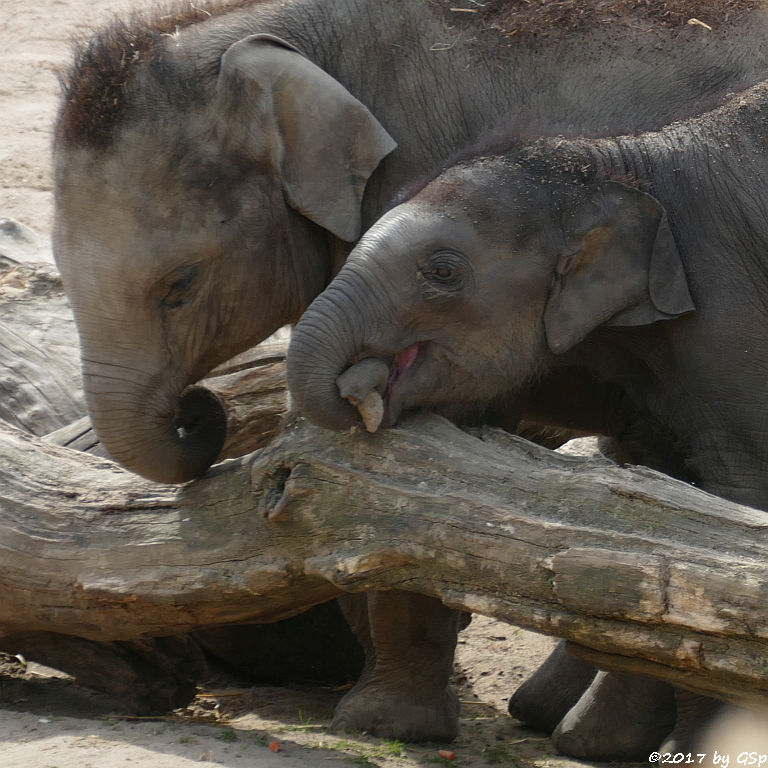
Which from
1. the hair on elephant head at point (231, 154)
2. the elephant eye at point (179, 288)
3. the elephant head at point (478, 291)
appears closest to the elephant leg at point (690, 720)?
the elephant head at point (478, 291)

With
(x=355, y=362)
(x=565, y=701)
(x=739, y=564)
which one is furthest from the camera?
(x=565, y=701)

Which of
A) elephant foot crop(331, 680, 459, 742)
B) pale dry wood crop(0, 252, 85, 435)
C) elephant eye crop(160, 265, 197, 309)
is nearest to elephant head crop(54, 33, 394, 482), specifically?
elephant eye crop(160, 265, 197, 309)

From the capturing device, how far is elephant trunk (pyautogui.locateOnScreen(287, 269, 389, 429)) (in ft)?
12.6

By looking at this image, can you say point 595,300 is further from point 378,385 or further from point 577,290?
point 378,385

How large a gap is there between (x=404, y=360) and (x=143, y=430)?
867 millimetres

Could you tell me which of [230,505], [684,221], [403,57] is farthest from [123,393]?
[684,221]

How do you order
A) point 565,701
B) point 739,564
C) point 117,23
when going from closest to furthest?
point 739,564
point 117,23
point 565,701

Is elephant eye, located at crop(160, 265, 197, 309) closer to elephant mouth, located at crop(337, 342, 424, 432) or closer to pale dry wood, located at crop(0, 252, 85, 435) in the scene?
elephant mouth, located at crop(337, 342, 424, 432)

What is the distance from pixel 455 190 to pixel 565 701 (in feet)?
6.78

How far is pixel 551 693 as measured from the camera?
17.0 feet

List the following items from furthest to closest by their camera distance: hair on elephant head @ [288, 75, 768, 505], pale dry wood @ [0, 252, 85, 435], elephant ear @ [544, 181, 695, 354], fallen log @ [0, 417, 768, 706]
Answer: pale dry wood @ [0, 252, 85, 435]
elephant ear @ [544, 181, 695, 354]
hair on elephant head @ [288, 75, 768, 505]
fallen log @ [0, 417, 768, 706]

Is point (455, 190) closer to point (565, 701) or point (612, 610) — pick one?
point (612, 610)

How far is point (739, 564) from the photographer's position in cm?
324

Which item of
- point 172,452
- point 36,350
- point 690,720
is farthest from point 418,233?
point 36,350
